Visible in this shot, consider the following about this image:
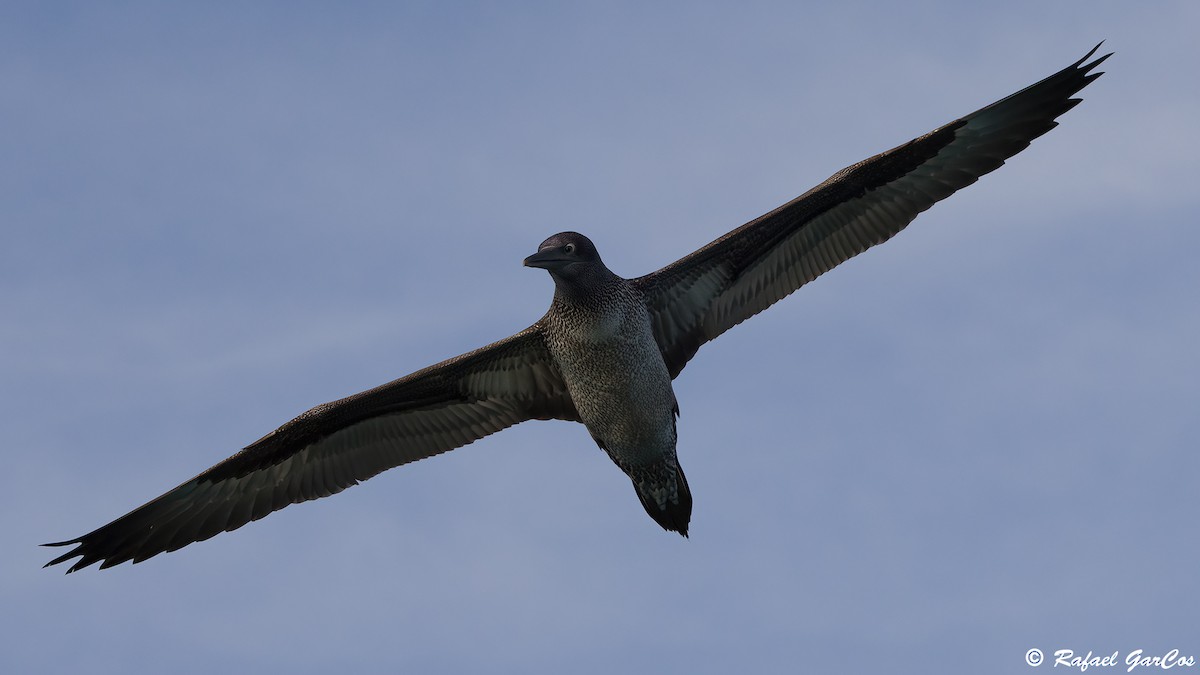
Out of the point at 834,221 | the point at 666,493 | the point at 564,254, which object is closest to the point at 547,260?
→ the point at 564,254

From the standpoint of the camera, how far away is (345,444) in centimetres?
1819

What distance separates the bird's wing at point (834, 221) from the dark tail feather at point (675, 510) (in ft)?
4.15

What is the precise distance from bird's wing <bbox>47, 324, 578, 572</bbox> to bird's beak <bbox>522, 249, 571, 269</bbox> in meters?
1.58

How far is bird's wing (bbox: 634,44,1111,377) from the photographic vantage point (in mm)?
17031

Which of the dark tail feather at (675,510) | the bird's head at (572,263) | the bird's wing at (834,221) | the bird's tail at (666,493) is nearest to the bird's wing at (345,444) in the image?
the bird's tail at (666,493)

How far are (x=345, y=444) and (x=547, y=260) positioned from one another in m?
3.56

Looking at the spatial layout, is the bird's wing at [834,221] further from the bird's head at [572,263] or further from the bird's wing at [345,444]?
the bird's wing at [345,444]

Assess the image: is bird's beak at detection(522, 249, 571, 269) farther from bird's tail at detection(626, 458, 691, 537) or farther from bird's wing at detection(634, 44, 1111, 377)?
bird's tail at detection(626, 458, 691, 537)

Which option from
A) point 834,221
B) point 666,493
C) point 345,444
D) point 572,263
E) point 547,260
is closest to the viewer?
point 547,260

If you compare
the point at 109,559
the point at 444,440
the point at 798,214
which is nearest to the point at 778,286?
the point at 798,214

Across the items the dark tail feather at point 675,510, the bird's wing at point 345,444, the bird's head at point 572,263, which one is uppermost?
the bird's head at point 572,263

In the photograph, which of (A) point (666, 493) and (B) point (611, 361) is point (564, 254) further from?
(A) point (666, 493)

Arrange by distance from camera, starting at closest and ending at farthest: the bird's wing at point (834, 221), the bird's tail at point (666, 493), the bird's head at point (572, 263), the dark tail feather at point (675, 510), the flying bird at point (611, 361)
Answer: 1. the bird's head at point (572, 263)
2. the flying bird at point (611, 361)
3. the bird's tail at point (666, 493)
4. the dark tail feather at point (675, 510)
5. the bird's wing at point (834, 221)

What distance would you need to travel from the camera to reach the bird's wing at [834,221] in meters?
17.0
